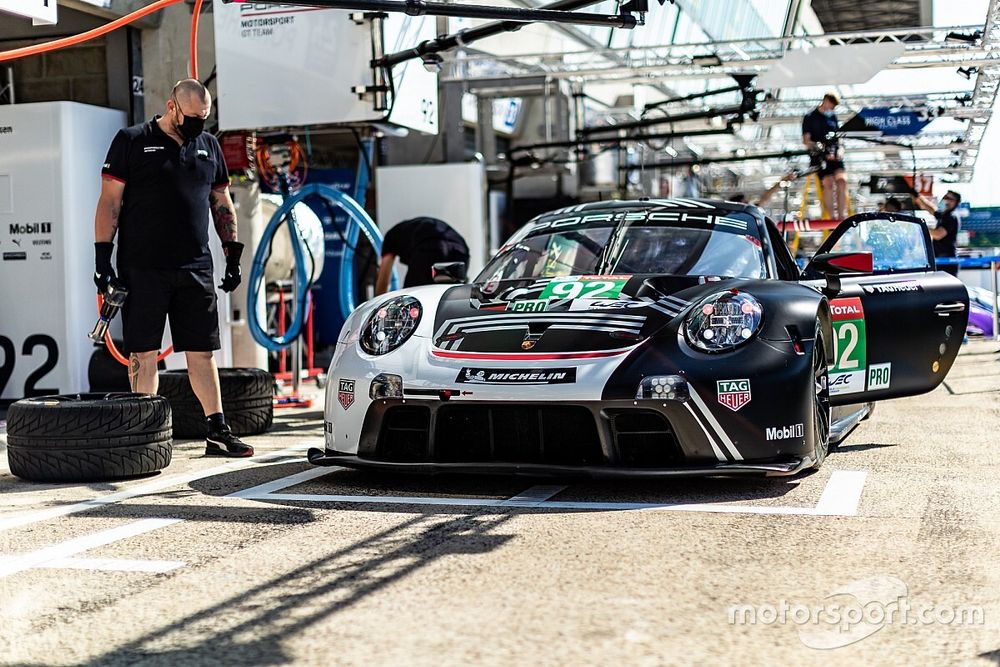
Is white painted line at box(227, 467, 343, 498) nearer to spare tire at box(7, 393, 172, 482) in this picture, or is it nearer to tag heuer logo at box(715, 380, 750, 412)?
spare tire at box(7, 393, 172, 482)

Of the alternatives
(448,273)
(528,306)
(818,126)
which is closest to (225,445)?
(448,273)

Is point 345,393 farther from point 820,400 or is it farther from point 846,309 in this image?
point 846,309

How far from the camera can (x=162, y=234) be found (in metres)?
6.04

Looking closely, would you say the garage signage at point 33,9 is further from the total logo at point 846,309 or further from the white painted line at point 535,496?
the total logo at point 846,309

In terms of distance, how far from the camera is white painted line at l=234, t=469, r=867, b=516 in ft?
14.4

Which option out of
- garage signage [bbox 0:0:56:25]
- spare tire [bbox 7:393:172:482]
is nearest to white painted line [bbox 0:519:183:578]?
spare tire [bbox 7:393:172:482]

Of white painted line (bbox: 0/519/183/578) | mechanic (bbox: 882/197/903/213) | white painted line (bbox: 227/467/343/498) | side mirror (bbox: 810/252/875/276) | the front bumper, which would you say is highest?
mechanic (bbox: 882/197/903/213)

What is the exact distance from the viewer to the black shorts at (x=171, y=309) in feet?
19.7

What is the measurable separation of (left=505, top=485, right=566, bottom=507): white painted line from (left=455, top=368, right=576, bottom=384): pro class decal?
0.44 metres

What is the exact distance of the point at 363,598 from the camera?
3182 millimetres

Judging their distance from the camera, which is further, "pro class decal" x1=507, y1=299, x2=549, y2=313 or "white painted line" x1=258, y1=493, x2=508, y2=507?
"pro class decal" x1=507, y1=299, x2=549, y2=313

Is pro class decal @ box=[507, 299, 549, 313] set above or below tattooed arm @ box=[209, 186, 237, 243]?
below

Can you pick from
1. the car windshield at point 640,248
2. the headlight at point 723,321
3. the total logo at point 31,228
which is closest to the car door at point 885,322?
the car windshield at point 640,248

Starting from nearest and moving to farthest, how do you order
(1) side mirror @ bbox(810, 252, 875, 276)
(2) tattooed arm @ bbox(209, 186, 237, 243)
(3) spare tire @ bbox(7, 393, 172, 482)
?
(3) spare tire @ bbox(7, 393, 172, 482), (1) side mirror @ bbox(810, 252, 875, 276), (2) tattooed arm @ bbox(209, 186, 237, 243)
